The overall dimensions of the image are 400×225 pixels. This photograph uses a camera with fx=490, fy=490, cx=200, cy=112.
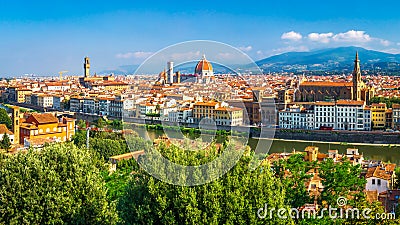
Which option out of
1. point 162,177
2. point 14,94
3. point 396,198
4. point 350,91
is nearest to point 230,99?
point 162,177

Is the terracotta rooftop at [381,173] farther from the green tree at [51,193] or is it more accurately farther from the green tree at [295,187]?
the green tree at [51,193]

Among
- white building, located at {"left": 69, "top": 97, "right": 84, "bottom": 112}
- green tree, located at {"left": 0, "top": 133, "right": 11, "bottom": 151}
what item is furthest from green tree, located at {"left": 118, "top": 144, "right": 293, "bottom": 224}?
white building, located at {"left": 69, "top": 97, "right": 84, "bottom": 112}

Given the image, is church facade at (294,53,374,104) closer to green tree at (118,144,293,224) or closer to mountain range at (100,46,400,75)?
green tree at (118,144,293,224)

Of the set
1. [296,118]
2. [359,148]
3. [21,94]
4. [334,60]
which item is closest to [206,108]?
[359,148]

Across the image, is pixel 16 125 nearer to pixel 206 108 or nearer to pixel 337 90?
→ pixel 206 108

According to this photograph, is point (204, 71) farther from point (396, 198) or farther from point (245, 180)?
point (396, 198)

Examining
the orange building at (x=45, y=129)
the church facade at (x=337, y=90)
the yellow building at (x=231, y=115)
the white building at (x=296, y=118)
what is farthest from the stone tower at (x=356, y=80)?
the yellow building at (x=231, y=115)
